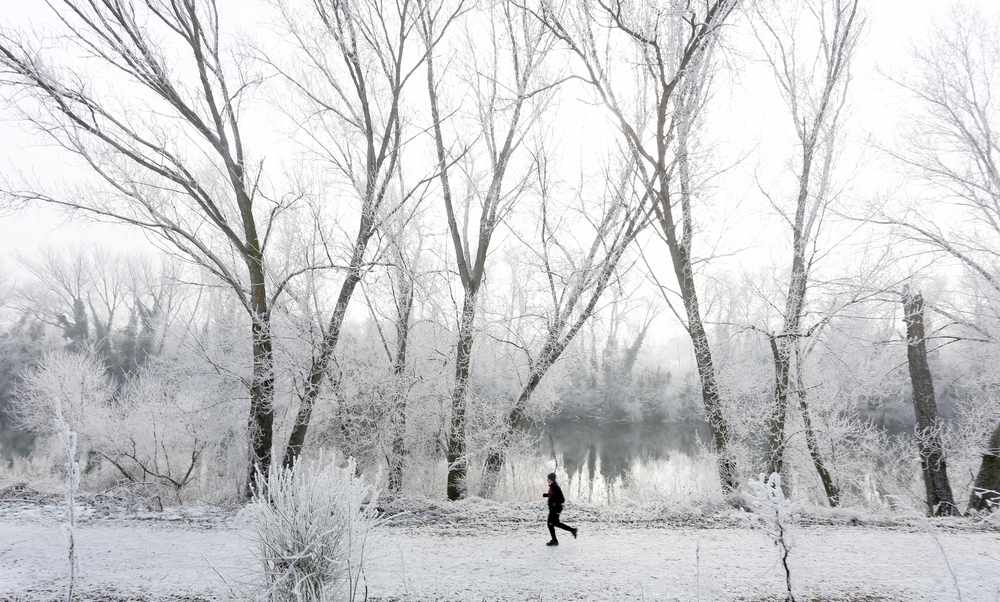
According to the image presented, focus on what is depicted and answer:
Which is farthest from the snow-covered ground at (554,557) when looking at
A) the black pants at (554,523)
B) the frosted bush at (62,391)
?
the frosted bush at (62,391)

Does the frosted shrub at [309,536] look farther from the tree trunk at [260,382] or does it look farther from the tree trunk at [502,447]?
the tree trunk at [502,447]

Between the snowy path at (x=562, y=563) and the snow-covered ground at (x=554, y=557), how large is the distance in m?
0.02

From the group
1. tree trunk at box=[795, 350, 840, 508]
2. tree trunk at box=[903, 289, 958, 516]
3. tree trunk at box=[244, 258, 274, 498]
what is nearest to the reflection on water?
tree trunk at box=[795, 350, 840, 508]

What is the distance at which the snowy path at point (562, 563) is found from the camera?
4402mm

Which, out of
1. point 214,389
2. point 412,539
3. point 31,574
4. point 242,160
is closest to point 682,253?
point 412,539

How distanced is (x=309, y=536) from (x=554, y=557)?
3295 mm

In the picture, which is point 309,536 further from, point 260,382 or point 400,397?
point 400,397

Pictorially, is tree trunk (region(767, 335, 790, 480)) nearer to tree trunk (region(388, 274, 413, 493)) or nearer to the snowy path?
the snowy path

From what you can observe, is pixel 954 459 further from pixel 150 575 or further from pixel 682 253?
pixel 150 575

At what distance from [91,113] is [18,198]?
1.88 metres

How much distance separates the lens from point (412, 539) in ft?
20.2

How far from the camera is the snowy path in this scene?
4.40 m

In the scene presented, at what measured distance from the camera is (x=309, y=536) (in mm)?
3268

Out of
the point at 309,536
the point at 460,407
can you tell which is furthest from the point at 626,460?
the point at 309,536
